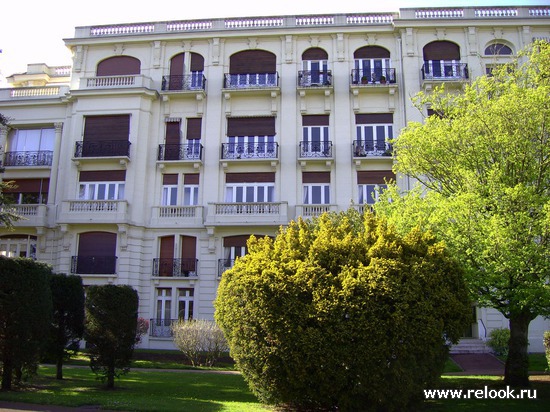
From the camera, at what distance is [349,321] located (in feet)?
33.5

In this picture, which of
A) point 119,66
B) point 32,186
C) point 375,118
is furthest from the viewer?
point 119,66

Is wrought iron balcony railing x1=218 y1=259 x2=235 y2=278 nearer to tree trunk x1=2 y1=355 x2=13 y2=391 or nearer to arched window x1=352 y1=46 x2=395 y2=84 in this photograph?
arched window x1=352 y1=46 x2=395 y2=84

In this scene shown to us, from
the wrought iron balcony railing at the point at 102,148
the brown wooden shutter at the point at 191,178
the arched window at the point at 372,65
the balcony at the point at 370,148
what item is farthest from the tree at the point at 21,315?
the arched window at the point at 372,65

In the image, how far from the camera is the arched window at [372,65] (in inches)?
1103

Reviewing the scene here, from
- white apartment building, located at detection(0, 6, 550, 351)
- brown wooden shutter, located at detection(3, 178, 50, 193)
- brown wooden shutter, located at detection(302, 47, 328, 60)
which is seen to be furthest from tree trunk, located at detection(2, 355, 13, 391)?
brown wooden shutter, located at detection(302, 47, 328, 60)

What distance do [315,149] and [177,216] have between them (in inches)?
334

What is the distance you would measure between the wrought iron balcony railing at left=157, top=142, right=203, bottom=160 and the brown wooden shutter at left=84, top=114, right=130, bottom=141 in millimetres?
2176

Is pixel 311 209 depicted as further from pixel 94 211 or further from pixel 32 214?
pixel 32 214

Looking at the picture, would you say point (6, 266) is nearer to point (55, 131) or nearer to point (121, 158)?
point (121, 158)

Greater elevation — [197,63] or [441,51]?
[441,51]

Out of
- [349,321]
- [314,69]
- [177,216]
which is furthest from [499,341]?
[314,69]

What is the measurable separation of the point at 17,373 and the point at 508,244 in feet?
44.1

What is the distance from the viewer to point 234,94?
1121 inches

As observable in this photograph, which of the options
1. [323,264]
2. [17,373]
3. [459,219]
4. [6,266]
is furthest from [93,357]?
[459,219]
